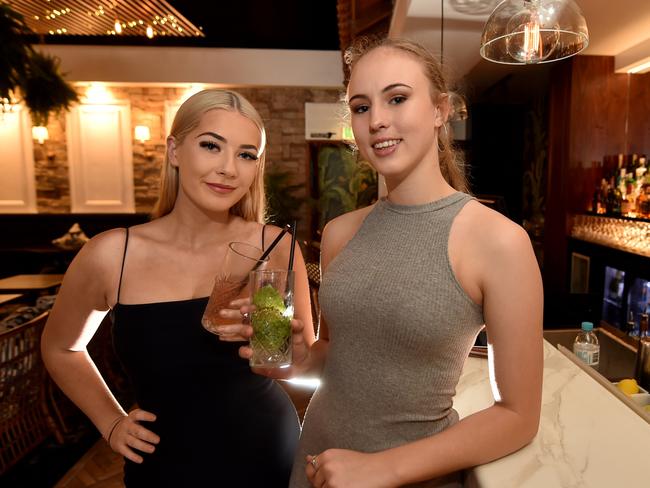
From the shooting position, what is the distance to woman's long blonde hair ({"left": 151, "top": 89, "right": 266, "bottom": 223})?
1.39 m

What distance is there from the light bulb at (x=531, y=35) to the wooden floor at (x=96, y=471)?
3.12 meters

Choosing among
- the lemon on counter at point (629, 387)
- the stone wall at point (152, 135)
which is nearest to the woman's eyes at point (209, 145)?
the lemon on counter at point (629, 387)

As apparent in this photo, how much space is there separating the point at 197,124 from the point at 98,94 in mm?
8313

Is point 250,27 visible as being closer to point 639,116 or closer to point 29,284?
point 29,284

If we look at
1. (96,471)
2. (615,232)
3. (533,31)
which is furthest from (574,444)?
(615,232)

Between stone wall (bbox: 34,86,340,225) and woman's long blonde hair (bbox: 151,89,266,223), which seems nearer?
woman's long blonde hair (bbox: 151,89,266,223)

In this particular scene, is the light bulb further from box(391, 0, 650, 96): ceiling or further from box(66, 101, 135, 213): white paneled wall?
box(66, 101, 135, 213): white paneled wall

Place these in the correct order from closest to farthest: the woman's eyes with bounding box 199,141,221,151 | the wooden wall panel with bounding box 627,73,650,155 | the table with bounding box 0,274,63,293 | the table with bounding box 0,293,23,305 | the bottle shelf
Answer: the woman's eyes with bounding box 199,141,221,151
the bottle shelf
the table with bounding box 0,293,23,305
the wooden wall panel with bounding box 627,73,650,155
the table with bounding box 0,274,63,293

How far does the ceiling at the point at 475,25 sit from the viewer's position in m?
3.45

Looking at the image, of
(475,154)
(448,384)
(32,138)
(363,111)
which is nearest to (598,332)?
(448,384)

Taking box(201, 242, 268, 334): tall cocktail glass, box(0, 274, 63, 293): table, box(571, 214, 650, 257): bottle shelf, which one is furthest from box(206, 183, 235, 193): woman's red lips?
box(0, 274, 63, 293): table

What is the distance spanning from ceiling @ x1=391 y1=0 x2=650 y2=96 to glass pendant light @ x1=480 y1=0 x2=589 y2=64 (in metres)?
0.71

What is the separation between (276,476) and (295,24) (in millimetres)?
8472

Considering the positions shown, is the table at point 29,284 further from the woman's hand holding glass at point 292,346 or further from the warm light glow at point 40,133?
the woman's hand holding glass at point 292,346
